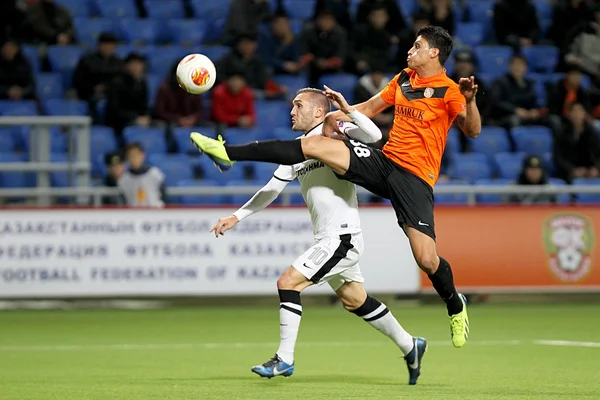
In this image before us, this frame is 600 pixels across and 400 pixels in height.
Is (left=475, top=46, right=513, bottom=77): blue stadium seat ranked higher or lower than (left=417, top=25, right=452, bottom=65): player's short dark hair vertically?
higher

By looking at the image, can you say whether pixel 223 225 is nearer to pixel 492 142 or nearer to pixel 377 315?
pixel 377 315

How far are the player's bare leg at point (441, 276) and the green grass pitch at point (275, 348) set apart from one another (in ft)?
1.27

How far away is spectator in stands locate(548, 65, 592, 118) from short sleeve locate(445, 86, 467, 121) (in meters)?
10.9

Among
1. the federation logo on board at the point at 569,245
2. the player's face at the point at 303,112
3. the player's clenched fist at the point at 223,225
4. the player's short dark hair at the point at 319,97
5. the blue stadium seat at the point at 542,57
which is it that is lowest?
the federation logo on board at the point at 569,245

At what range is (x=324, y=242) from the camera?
827 centimetres

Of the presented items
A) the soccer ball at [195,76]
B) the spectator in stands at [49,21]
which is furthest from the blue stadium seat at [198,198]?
the soccer ball at [195,76]

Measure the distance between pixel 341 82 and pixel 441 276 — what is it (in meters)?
10.8

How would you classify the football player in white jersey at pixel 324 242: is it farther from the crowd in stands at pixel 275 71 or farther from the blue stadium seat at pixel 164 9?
the blue stadium seat at pixel 164 9

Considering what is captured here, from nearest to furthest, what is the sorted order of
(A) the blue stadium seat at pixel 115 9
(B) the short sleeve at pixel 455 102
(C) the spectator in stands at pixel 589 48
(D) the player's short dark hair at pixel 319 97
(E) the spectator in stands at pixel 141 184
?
(B) the short sleeve at pixel 455 102
(D) the player's short dark hair at pixel 319 97
(E) the spectator in stands at pixel 141 184
(A) the blue stadium seat at pixel 115 9
(C) the spectator in stands at pixel 589 48

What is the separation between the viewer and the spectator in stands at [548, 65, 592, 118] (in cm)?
1889

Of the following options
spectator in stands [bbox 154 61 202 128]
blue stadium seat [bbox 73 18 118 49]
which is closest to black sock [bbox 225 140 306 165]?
spectator in stands [bbox 154 61 202 128]

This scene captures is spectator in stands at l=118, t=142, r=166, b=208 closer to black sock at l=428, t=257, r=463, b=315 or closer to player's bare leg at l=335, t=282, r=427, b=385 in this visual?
player's bare leg at l=335, t=282, r=427, b=385

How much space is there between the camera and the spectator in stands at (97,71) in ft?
58.8

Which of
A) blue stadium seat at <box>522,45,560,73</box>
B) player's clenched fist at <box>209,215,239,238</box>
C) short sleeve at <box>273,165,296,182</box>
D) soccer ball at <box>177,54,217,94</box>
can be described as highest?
blue stadium seat at <box>522,45,560,73</box>
